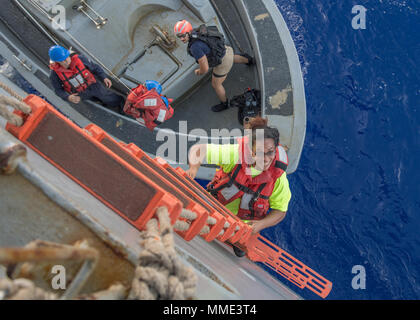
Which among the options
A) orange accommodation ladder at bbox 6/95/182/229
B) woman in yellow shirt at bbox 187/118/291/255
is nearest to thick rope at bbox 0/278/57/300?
orange accommodation ladder at bbox 6/95/182/229

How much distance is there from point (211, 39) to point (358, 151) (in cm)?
320

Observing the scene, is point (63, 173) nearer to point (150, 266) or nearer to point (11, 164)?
point (11, 164)

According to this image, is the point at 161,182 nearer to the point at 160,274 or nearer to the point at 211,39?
the point at 160,274

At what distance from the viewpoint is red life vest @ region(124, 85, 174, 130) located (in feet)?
14.0

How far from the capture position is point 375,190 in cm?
545

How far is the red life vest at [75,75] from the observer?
424 centimetres

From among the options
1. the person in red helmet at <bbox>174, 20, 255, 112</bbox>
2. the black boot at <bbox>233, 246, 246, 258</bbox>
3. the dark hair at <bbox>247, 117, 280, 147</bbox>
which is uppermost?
the person in red helmet at <bbox>174, 20, 255, 112</bbox>

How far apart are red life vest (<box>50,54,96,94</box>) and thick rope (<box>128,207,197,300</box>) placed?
3.61 m

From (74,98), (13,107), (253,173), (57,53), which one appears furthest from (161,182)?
(74,98)

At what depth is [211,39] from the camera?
440 cm

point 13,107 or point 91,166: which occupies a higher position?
point 13,107

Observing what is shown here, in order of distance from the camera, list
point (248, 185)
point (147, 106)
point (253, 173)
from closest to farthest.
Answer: point (253, 173) → point (248, 185) → point (147, 106)

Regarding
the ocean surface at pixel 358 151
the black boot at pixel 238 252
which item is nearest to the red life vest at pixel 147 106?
the black boot at pixel 238 252

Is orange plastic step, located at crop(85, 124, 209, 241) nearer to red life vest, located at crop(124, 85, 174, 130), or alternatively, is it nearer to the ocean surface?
red life vest, located at crop(124, 85, 174, 130)
